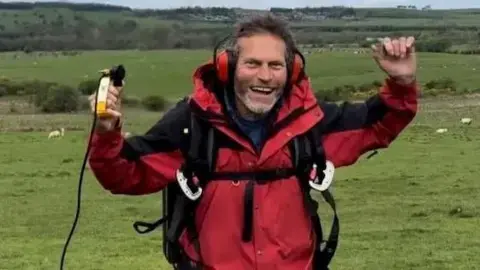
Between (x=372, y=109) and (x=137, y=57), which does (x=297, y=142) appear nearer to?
(x=372, y=109)

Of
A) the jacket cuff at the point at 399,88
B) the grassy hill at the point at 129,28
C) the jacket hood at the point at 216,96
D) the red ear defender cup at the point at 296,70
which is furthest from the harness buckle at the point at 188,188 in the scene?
the grassy hill at the point at 129,28

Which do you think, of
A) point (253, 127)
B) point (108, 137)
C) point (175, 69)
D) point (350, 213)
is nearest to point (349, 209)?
point (350, 213)

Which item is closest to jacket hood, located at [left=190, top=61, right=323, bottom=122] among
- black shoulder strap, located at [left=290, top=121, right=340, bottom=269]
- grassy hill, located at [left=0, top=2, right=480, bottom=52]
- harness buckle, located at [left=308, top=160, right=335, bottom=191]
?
black shoulder strap, located at [left=290, top=121, right=340, bottom=269]

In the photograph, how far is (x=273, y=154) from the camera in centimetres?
457

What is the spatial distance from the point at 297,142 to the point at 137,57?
116220 millimetres

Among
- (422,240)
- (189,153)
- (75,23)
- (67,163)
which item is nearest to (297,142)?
(189,153)

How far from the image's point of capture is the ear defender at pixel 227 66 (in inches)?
186

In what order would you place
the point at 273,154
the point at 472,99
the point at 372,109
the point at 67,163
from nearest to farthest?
1. the point at 273,154
2. the point at 372,109
3. the point at 67,163
4. the point at 472,99

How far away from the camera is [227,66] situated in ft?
15.5

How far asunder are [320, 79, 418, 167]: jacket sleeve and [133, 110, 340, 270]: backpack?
12 centimetres

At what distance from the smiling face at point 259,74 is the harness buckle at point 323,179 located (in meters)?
0.34

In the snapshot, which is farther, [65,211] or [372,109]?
[65,211]

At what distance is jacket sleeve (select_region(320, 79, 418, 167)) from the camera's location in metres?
4.91

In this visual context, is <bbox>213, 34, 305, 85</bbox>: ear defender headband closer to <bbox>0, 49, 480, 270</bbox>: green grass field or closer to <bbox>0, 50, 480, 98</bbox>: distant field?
<bbox>0, 49, 480, 270</bbox>: green grass field
